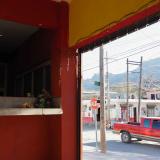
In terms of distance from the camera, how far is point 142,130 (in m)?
10.5

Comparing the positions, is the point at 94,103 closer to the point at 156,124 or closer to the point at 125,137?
the point at 156,124

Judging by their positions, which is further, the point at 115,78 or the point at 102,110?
the point at 115,78

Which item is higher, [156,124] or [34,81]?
[34,81]

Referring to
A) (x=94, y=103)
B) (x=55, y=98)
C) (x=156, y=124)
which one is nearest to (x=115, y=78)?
(x=94, y=103)

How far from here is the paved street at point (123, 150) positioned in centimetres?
874

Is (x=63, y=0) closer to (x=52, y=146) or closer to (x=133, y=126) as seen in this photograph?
(x=52, y=146)

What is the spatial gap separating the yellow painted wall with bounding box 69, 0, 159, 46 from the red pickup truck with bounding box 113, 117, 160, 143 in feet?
21.5

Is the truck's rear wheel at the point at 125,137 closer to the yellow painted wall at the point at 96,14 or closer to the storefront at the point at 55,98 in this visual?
the storefront at the point at 55,98

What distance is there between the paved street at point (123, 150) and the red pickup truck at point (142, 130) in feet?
0.78

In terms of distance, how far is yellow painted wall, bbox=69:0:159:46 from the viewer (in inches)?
121

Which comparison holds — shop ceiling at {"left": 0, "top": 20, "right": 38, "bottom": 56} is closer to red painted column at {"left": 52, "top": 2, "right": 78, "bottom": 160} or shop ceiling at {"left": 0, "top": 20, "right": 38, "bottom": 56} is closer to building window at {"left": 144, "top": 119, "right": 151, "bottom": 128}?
red painted column at {"left": 52, "top": 2, "right": 78, "bottom": 160}

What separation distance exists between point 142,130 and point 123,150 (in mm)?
1049

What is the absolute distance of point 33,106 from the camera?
14.4 feet

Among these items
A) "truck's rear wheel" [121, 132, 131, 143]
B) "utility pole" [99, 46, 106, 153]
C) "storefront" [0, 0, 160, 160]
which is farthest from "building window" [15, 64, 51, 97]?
"truck's rear wheel" [121, 132, 131, 143]
